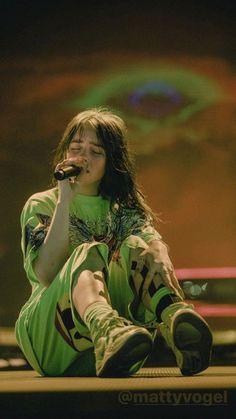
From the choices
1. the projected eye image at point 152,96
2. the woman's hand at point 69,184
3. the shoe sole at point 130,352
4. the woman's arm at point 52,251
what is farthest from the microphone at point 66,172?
the projected eye image at point 152,96

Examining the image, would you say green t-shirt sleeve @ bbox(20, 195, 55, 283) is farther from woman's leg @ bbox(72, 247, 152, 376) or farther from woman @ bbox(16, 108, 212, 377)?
woman's leg @ bbox(72, 247, 152, 376)

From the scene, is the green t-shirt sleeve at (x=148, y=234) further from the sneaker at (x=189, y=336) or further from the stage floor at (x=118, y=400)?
the stage floor at (x=118, y=400)

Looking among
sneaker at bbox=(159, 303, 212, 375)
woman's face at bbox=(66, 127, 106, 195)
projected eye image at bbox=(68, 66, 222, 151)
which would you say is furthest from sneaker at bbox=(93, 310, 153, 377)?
projected eye image at bbox=(68, 66, 222, 151)

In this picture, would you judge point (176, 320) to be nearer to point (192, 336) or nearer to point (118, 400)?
point (192, 336)

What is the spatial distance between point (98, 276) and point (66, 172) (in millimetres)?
400

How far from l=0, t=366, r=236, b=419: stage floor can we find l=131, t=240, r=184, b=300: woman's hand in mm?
350

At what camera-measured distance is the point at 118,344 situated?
1867 millimetres

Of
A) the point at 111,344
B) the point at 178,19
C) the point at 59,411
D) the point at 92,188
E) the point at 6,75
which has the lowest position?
the point at 59,411

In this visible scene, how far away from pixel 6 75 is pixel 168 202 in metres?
0.94

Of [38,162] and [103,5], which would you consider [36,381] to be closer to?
[38,162]

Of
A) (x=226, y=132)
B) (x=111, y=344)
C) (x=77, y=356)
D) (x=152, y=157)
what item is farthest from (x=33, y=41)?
(x=111, y=344)

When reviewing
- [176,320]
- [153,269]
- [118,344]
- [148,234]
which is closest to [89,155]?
[148,234]

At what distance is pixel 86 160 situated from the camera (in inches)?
100

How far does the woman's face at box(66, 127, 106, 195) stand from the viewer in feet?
8.38
